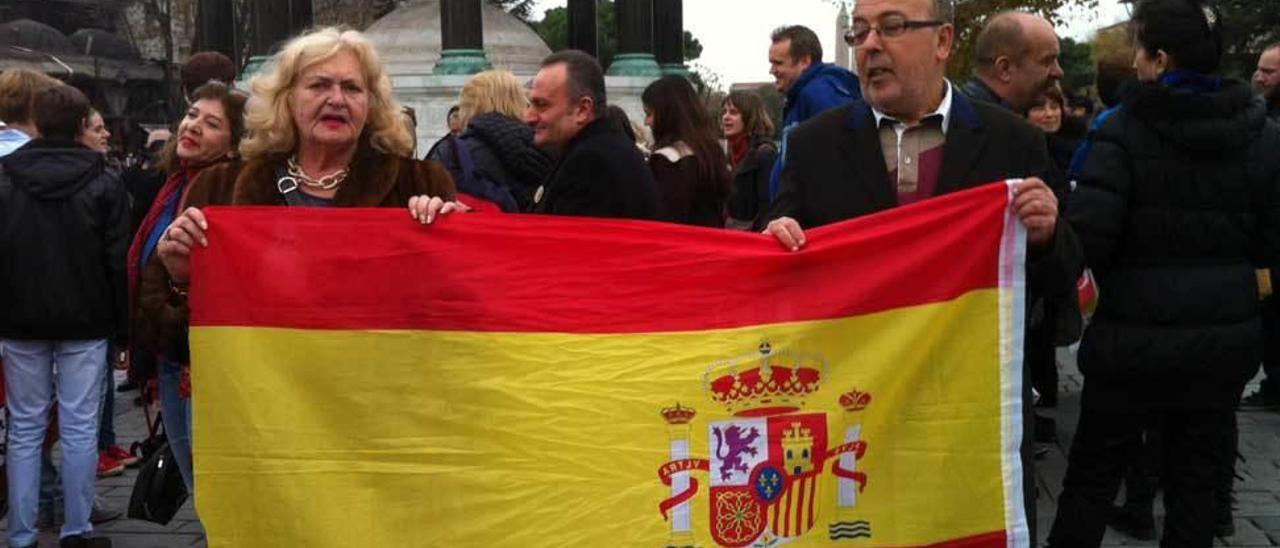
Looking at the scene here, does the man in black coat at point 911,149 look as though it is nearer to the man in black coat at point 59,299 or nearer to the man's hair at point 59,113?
the man in black coat at point 59,299

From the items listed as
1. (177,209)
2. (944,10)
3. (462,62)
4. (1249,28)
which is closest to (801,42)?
(177,209)

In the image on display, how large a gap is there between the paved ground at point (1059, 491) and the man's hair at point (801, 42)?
2.62m

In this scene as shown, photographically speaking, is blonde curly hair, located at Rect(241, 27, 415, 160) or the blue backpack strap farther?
the blue backpack strap

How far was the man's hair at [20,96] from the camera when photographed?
23.6 ft

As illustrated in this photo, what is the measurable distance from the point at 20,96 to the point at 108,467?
7.39ft

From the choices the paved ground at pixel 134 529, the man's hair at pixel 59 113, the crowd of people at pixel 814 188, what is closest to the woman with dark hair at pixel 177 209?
the crowd of people at pixel 814 188

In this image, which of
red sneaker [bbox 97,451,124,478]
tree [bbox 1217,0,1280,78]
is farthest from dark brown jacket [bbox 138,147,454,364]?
tree [bbox 1217,0,1280,78]

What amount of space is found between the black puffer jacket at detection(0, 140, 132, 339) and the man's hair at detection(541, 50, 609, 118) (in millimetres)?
2364

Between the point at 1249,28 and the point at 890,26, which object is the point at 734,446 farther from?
the point at 1249,28

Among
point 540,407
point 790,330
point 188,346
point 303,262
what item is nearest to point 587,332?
point 540,407

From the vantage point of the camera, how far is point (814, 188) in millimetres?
4230

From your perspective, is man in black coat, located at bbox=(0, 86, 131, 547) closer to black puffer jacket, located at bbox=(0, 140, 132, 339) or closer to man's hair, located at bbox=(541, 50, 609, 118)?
black puffer jacket, located at bbox=(0, 140, 132, 339)

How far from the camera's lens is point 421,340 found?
4.18 metres

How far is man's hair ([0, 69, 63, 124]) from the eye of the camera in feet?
23.6
